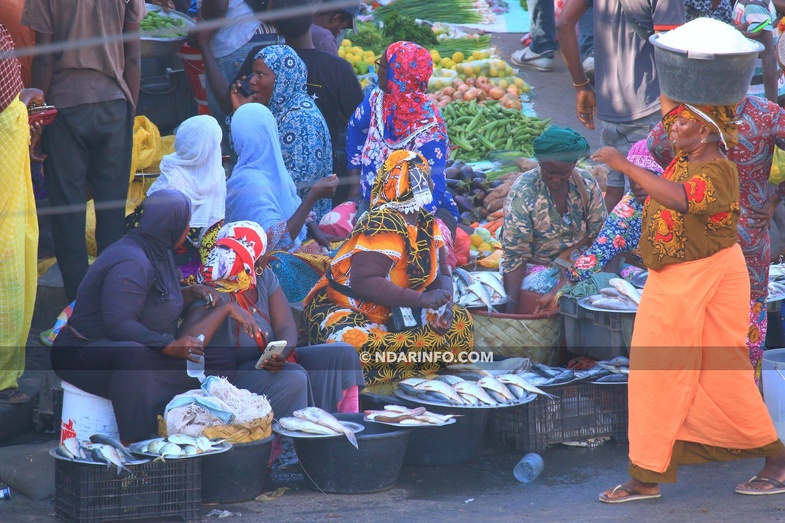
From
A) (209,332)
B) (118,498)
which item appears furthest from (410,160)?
(118,498)

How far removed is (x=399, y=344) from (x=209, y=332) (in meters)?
1.03

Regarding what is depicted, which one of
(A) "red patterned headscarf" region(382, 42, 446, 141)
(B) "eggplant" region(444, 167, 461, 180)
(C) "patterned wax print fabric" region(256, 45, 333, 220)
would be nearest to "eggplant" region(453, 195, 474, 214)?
(B) "eggplant" region(444, 167, 461, 180)

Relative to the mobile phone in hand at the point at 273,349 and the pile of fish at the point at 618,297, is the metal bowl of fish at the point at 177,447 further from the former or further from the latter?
the pile of fish at the point at 618,297

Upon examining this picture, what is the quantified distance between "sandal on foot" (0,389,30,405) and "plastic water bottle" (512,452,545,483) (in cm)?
237

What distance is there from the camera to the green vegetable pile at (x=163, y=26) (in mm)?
6980

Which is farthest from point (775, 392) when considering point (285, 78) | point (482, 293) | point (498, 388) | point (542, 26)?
point (542, 26)

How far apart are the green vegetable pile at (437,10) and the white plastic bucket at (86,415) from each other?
20.5 feet

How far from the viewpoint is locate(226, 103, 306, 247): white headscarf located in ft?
19.5

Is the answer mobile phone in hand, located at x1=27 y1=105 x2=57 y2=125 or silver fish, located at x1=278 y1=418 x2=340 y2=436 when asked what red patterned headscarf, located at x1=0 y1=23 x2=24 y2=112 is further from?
silver fish, located at x1=278 y1=418 x2=340 y2=436

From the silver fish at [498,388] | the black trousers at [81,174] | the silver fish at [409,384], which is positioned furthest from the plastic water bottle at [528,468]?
the black trousers at [81,174]

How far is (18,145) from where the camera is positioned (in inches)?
198

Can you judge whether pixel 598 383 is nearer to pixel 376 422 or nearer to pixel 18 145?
pixel 376 422

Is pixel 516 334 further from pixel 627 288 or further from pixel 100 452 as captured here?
pixel 100 452

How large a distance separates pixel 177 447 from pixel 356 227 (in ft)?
4.96
